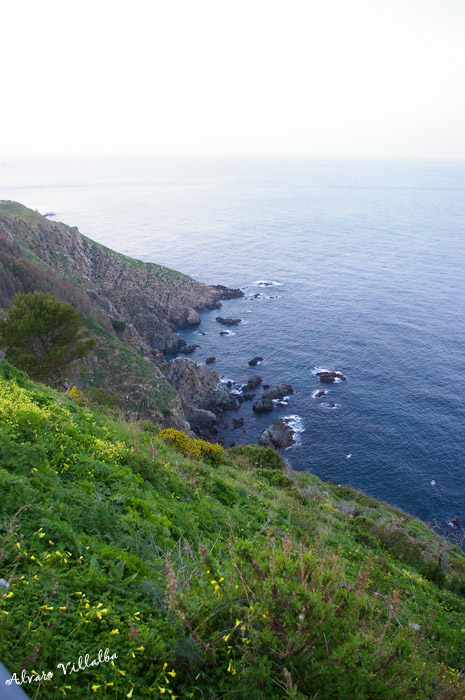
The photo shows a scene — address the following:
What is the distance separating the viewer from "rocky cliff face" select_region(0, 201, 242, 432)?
41.1 m

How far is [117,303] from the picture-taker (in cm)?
6762

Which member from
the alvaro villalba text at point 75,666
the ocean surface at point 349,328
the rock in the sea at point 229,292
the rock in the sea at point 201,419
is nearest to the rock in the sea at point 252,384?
the ocean surface at point 349,328

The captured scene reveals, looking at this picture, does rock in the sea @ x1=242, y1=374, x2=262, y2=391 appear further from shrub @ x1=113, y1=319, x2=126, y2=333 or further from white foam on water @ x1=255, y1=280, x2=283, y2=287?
white foam on water @ x1=255, y1=280, x2=283, y2=287

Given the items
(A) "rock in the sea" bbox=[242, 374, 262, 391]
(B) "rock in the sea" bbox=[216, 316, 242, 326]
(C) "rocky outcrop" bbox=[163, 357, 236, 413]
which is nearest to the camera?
(C) "rocky outcrop" bbox=[163, 357, 236, 413]

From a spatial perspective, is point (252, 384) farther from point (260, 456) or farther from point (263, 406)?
point (260, 456)

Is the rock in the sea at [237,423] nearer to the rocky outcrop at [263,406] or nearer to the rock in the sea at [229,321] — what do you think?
the rocky outcrop at [263,406]

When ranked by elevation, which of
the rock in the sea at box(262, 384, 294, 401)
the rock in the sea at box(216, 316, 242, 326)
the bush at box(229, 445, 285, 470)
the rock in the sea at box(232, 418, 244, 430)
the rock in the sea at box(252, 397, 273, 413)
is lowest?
the rock in the sea at box(232, 418, 244, 430)

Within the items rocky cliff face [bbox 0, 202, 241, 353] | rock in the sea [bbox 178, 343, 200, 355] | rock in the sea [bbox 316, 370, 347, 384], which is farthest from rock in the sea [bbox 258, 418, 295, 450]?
rocky cliff face [bbox 0, 202, 241, 353]

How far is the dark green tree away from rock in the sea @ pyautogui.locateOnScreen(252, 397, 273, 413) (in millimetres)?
28029

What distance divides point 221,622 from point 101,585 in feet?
6.11

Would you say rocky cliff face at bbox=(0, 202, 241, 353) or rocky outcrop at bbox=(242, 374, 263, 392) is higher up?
rocky cliff face at bbox=(0, 202, 241, 353)

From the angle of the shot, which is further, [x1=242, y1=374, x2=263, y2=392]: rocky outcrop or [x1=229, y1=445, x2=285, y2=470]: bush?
[x1=242, y1=374, x2=263, y2=392]: rocky outcrop

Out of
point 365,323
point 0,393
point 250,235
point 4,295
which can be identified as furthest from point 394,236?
point 0,393

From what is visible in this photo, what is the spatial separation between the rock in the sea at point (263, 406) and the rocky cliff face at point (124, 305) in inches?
148
